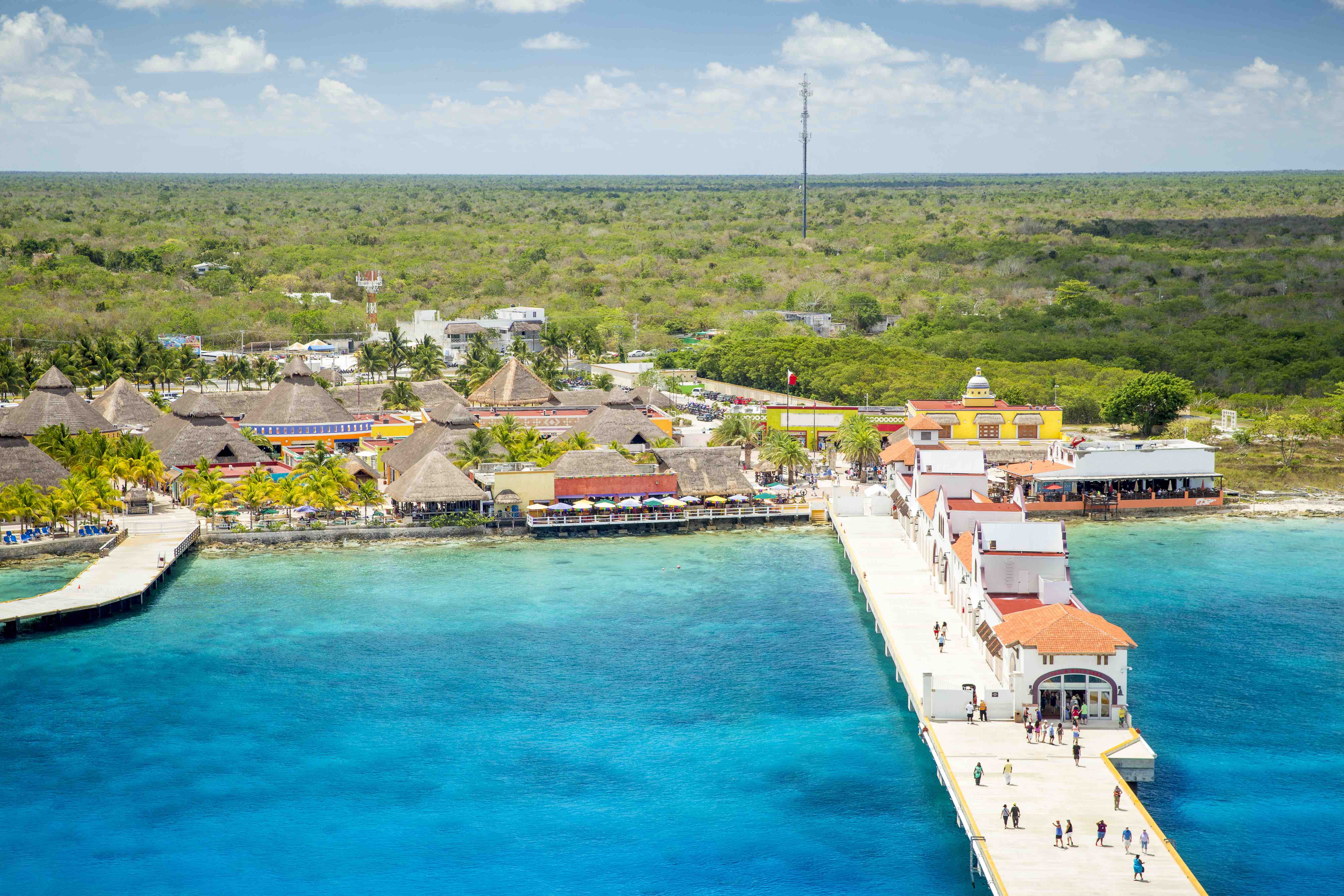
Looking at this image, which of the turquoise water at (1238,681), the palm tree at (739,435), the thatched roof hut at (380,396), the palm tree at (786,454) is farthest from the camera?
the thatched roof hut at (380,396)

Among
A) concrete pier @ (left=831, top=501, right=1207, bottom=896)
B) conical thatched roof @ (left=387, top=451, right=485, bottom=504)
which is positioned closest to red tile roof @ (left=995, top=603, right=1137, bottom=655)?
concrete pier @ (left=831, top=501, right=1207, bottom=896)

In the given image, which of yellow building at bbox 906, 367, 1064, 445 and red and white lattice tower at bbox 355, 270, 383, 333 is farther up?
red and white lattice tower at bbox 355, 270, 383, 333

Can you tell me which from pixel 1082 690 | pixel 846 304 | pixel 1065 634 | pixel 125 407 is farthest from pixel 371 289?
pixel 1082 690

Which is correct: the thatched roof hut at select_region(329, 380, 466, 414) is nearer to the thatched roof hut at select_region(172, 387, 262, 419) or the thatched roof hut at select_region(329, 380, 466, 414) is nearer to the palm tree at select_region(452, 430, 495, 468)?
the thatched roof hut at select_region(172, 387, 262, 419)

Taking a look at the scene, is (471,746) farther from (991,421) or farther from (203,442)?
(991,421)

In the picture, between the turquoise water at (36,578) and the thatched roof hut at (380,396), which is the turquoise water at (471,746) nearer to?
the turquoise water at (36,578)

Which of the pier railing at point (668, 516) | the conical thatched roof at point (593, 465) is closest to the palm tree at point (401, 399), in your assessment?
the conical thatched roof at point (593, 465)
